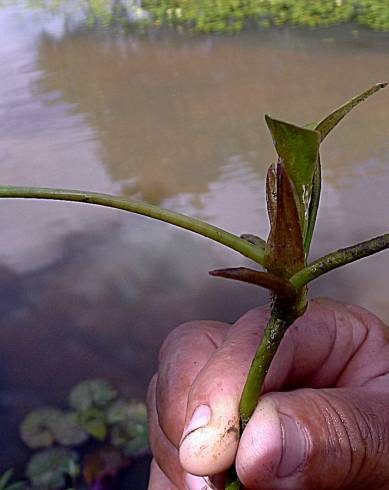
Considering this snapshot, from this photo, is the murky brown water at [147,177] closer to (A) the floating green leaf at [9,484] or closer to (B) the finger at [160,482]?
(A) the floating green leaf at [9,484]

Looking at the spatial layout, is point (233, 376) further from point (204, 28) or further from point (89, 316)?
point (204, 28)

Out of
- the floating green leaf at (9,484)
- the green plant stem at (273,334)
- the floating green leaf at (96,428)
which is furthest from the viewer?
the floating green leaf at (96,428)

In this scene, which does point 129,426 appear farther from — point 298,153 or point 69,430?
point 298,153

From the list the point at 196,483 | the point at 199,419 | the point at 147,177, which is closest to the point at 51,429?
the point at 196,483

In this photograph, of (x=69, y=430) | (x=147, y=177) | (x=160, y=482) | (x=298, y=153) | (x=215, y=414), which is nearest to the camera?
(x=298, y=153)

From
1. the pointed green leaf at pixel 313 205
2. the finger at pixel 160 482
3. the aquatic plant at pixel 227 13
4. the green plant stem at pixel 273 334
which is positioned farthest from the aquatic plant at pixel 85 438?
the aquatic plant at pixel 227 13

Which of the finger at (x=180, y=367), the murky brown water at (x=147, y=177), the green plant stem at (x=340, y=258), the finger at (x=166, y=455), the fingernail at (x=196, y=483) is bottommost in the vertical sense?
the murky brown water at (x=147, y=177)
